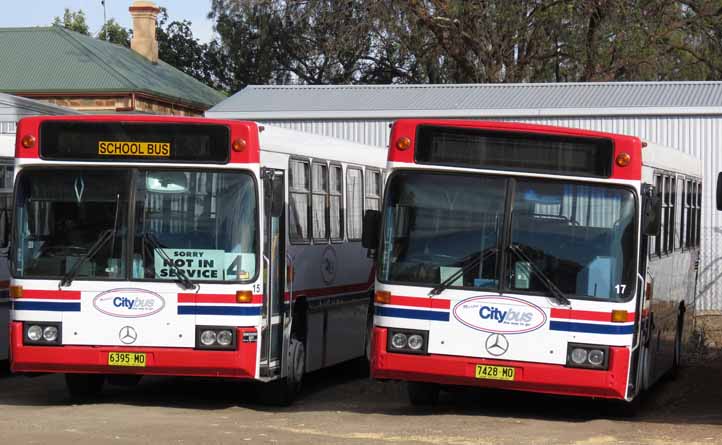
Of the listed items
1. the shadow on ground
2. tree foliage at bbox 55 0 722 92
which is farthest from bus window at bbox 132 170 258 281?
tree foliage at bbox 55 0 722 92

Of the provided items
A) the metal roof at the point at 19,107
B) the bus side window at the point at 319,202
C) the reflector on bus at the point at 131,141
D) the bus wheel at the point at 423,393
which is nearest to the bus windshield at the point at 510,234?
the reflector on bus at the point at 131,141

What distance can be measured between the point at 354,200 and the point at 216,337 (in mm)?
4769

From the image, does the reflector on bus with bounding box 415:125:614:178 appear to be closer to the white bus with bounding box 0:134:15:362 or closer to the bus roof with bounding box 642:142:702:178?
the bus roof with bounding box 642:142:702:178

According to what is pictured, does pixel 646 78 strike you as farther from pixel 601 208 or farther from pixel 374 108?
pixel 601 208

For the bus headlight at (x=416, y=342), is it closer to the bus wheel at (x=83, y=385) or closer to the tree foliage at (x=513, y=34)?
the bus wheel at (x=83, y=385)

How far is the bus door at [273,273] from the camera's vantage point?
44.3ft

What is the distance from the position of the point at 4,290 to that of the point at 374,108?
15867mm

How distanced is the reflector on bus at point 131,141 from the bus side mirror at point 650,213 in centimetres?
382

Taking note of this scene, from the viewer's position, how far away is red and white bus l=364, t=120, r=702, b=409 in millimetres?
12625

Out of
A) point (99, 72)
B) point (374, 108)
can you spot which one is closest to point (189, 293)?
point (374, 108)

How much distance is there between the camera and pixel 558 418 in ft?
45.5

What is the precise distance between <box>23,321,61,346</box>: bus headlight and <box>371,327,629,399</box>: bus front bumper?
2921mm

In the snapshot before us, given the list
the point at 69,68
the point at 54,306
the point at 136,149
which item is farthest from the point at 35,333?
the point at 69,68

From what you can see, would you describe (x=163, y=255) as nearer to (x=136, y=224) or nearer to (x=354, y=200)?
(x=136, y=224)
